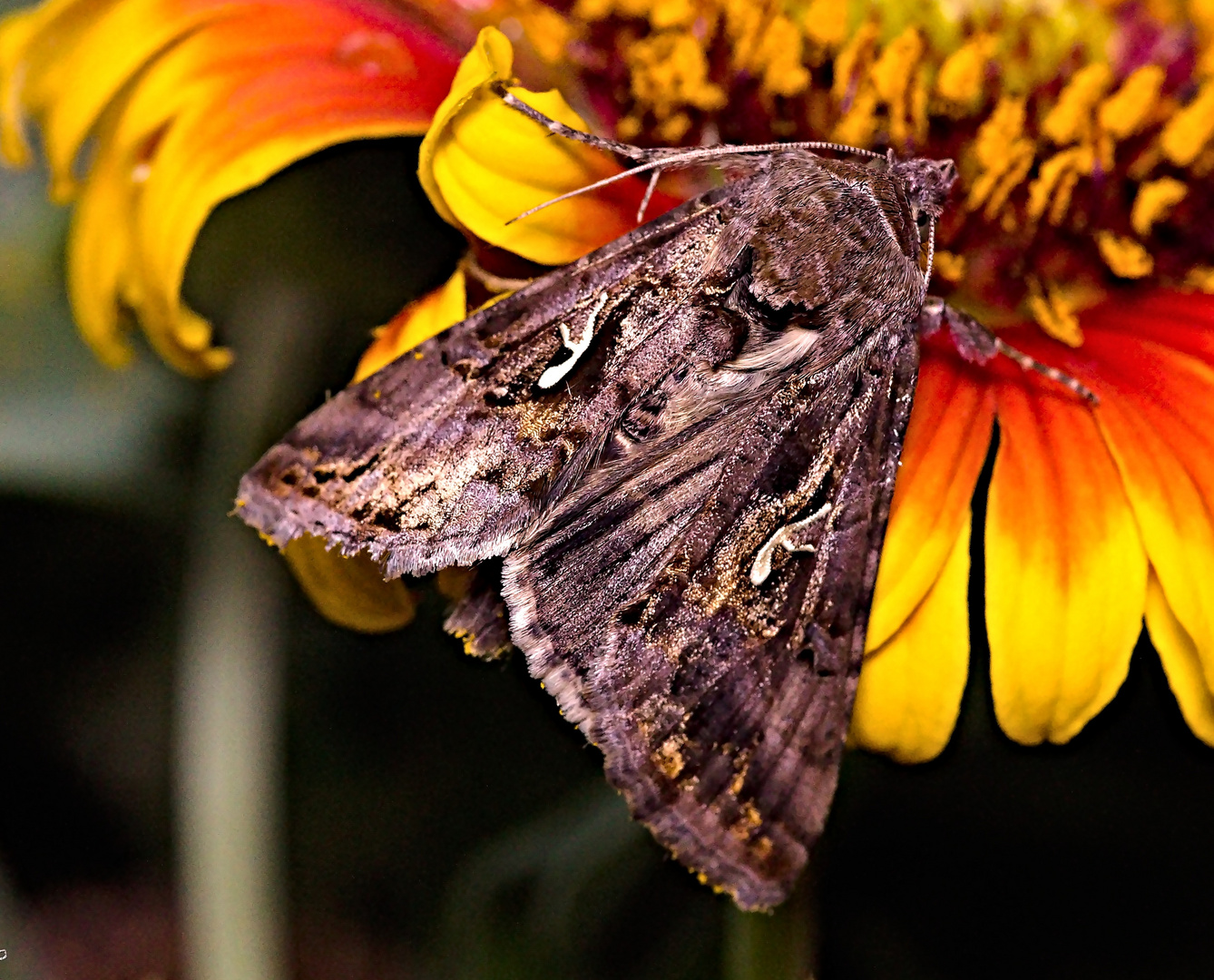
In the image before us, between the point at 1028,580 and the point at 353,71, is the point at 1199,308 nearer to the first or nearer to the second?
the point at 1028,580

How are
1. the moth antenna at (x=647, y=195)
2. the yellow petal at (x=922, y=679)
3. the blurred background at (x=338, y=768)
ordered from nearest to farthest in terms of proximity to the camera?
the yellow petal at (x=922, y=679), the moth antenna at (x=647, y=195), the blurred background at (x=338, y=768)

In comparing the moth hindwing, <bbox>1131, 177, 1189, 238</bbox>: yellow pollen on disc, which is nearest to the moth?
the moth hindwing

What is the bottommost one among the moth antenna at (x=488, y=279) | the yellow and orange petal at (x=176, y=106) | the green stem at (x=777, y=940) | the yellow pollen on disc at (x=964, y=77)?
the green stem at (x=777, y=940)

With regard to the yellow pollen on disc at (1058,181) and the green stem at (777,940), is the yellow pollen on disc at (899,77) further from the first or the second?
the green stem at (777,940)

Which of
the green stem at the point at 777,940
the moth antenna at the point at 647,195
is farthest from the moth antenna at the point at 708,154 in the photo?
the green stem at the point at 777,940

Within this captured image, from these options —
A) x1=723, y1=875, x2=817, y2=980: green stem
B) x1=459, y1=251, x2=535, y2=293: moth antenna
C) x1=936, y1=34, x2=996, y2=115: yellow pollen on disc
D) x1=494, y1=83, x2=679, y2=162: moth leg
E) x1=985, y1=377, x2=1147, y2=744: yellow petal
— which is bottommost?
x1=723, y1=875, x2=817, y2=980: green stem

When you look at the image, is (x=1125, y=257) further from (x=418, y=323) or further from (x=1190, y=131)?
(x=418, y=323)

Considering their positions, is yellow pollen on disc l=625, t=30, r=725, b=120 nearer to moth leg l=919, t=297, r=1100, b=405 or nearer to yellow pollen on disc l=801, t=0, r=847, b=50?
yellow pollen on disc l=801, t=0, r=847, b=50
